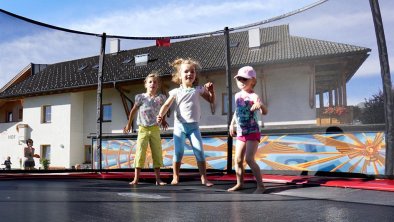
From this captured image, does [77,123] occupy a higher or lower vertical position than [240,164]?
higher

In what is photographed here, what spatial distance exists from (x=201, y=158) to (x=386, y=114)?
1614 mm

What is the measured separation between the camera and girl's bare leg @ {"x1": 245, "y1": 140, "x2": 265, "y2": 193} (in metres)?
2.79

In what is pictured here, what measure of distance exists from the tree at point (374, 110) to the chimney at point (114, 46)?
9.97 feet

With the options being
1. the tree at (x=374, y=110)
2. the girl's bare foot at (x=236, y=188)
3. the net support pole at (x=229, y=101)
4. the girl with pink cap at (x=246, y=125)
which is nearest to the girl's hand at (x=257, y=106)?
the girl with pink cap at (x=246, y=125)

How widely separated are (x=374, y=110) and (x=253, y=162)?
121 centimetres

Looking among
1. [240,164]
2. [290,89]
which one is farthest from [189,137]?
[290,89]

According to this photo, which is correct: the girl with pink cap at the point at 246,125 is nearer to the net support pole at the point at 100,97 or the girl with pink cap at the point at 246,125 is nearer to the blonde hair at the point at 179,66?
the blonde hair at the point at 179,66

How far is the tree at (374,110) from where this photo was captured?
3145 mm

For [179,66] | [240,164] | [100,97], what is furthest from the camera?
[100,97]

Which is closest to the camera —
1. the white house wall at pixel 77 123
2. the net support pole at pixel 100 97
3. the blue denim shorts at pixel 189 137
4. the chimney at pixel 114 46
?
the blue denim shorts at pixel 189 137

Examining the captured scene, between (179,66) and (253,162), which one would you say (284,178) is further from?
(179,66)

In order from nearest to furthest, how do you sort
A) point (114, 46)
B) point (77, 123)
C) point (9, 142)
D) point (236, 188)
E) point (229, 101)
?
point (236, 188) < point (229, 101) < point (9, 142) < point (114, 46) < point (77, 123)

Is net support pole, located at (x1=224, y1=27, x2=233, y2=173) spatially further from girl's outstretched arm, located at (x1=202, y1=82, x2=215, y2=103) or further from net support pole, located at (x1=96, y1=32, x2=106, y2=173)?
net support pole, located at (x1=96, y1=32, x2=106, y2=173)

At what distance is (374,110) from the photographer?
3.21 m
